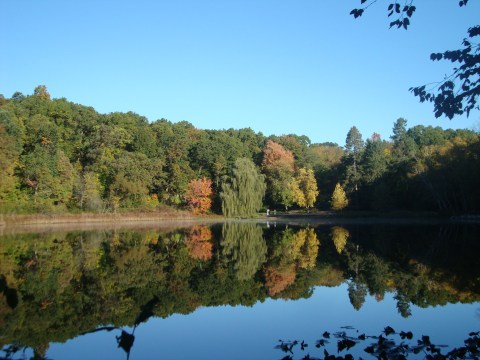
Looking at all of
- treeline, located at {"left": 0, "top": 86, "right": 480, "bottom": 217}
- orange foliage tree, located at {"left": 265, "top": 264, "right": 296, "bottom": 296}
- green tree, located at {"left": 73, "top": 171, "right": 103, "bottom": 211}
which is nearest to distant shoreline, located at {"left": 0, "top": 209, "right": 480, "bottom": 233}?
treeline, located at {"left": 0, "top": 86, "right": 480, "bottom": 217}

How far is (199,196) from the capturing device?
54.1 m

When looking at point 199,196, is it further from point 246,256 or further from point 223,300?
point 223,300

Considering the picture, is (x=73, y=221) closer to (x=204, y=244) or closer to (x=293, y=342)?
(x=204, y=244)

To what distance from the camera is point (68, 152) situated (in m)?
51.7

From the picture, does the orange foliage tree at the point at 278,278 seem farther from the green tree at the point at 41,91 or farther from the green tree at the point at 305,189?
the green tree at the point at 41,91

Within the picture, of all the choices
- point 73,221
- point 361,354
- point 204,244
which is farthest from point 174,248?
point 73,221

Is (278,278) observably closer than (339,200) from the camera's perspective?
Yes

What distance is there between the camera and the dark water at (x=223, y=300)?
6730mm

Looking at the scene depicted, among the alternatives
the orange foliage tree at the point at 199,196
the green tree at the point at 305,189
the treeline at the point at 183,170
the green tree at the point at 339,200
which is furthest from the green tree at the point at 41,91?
the green tree at the point at 339,200

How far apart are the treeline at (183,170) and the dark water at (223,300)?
27.9m

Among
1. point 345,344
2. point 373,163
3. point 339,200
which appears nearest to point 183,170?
point 339,200

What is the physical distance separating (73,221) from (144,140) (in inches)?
726

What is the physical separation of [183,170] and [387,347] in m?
52.5

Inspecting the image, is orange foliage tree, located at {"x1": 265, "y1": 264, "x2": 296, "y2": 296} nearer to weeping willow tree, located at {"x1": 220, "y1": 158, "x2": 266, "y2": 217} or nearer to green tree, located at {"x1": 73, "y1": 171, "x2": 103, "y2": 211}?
green tree, located at {"x1": 73, "y1": 171, "x2": 103, "y2": 211}
